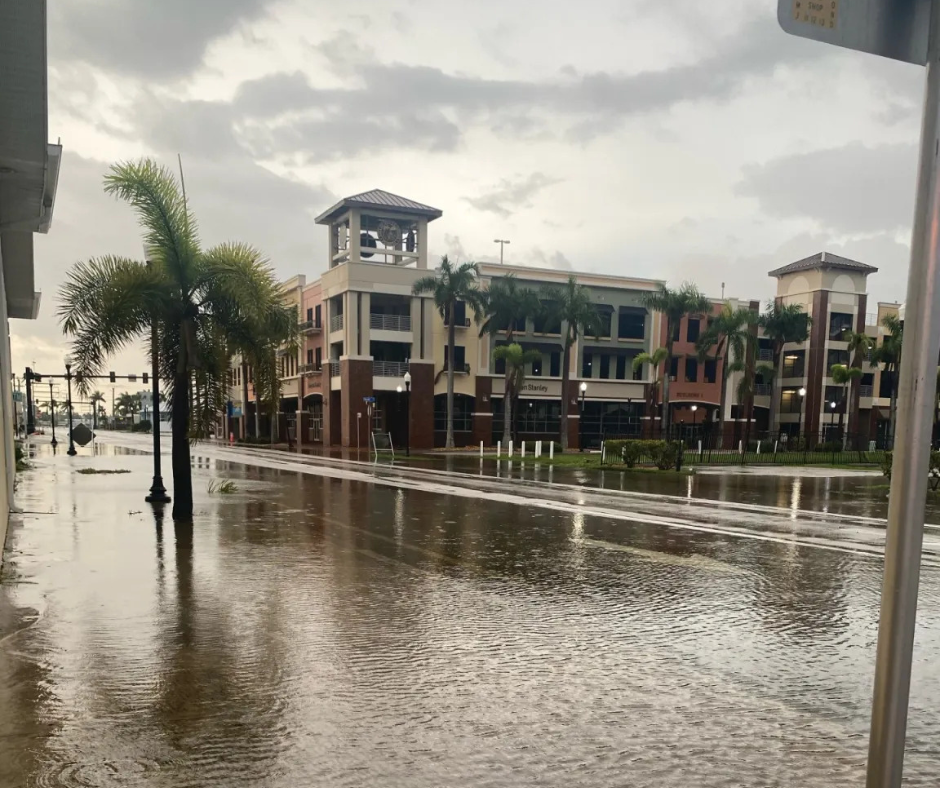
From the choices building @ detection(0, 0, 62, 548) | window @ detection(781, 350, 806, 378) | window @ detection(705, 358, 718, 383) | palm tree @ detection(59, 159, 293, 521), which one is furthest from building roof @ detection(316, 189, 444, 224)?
building @ detection(0, 0, 62, 548)

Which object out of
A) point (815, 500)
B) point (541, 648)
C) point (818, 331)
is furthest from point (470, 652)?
point (818, 331)

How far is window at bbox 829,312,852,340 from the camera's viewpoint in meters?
61.6

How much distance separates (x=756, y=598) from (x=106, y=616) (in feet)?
22.0

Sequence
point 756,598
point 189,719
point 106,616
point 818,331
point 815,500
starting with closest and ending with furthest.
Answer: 1. point 189,719
2. point 106,616
3. point 756,598
4. point 815,500
5. point 818,331

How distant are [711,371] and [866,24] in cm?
6151

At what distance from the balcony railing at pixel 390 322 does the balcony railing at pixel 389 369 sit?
8.05 ft

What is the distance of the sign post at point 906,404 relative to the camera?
7.02 ft

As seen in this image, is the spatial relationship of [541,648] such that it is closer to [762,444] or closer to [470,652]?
[470,652]

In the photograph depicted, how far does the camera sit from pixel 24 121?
19.2 ft

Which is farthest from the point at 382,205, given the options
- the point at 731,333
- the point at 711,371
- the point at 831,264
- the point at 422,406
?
the point at 831,264

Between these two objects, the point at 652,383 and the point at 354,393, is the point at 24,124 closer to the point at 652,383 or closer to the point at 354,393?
the point at 354,393

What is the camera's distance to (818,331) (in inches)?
2402

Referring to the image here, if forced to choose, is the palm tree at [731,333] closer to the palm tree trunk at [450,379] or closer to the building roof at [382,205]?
the palm tree trunk at [450,379]

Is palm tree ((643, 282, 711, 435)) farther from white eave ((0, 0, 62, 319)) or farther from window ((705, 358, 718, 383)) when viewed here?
white eave ((0, 0, 62, 319))
